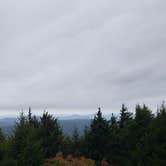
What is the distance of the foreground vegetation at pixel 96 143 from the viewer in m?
34.8

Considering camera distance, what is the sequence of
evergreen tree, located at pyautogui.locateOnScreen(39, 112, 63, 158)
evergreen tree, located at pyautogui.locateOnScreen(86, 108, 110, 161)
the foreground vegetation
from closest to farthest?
1. the foreground vegetation
2. evergreen tree, located at pyautogui.locateOnScreen(86, 108, 110, 161)
3. evergreen tree, located at pyautogui.locateOnScreen(39, 112, 63, 158)

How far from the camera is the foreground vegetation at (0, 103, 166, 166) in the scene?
34750 mm

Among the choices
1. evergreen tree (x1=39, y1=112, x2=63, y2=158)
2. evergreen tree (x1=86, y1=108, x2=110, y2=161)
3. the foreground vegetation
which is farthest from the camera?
evergreen tree (x1=39, y1=112, x2=63, y2=158)

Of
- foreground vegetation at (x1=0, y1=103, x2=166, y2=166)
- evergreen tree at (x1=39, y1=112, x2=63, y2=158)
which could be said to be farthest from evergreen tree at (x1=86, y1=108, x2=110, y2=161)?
evergreen tree at (x1=39, y1=112, x2=63, y2=158)

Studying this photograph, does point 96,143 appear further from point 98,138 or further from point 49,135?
point 49,135

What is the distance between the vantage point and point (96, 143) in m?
42.7

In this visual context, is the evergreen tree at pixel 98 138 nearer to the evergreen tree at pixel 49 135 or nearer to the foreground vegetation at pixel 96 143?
the foreground vegetation at pixel 96 143

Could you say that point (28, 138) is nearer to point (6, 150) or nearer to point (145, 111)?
point (6, 150)

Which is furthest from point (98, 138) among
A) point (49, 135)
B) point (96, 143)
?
point (49, 135)

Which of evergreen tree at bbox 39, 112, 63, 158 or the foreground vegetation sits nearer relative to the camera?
the foreground vegetation

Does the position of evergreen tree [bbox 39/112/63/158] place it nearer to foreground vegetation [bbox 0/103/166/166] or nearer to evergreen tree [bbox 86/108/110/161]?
foreground vegetation [bbox 0/103/166/166]

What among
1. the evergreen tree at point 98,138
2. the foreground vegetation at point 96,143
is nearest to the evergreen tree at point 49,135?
the foreground vegetation at point 96,143

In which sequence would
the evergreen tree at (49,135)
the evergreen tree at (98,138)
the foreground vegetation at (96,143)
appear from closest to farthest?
the foreground vegetation at (96,143), the evergreen tree at (98,138), the evergreen tree at (49,135)

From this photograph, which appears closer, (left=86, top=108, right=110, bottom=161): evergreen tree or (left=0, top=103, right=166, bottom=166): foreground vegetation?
(left=0, top=103, right=166, bottom=166): foreground vegetation
